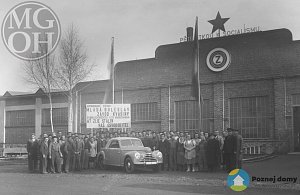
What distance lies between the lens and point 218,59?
96.9 feet

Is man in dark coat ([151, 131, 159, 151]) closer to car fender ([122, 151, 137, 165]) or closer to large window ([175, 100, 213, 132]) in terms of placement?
car fender ([122, 151, 137, 165])

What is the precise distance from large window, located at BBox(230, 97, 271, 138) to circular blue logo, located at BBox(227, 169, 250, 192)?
15.9 m

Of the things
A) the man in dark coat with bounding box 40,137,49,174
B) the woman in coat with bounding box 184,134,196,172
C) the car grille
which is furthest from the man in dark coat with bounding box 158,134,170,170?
the man in dark coat with bounding box 40,137,49,174

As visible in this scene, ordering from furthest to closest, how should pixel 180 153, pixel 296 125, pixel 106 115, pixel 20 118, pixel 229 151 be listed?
pixel 20 118, pixel 296 125, pixel 106 115, pixel 180 153, pixel 229 151

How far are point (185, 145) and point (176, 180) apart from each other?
3.79 m

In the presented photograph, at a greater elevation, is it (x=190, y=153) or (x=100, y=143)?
(x=100, y=143)

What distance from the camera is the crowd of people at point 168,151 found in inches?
683

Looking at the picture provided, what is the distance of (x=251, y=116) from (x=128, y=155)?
12.0 m

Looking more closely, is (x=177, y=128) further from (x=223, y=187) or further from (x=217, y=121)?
(x=223, y=187)

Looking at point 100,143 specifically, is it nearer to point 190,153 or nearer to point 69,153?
point 69,153

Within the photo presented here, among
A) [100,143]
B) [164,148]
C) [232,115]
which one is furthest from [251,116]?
[100,143]

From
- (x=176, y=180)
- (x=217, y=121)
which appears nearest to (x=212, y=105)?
(x=217, y=121)

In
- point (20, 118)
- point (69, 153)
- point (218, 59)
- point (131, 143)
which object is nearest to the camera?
point (131, 143)

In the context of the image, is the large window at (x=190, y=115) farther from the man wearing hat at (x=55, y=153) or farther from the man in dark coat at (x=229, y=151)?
the man wearing hat at (x=55, y=153)
